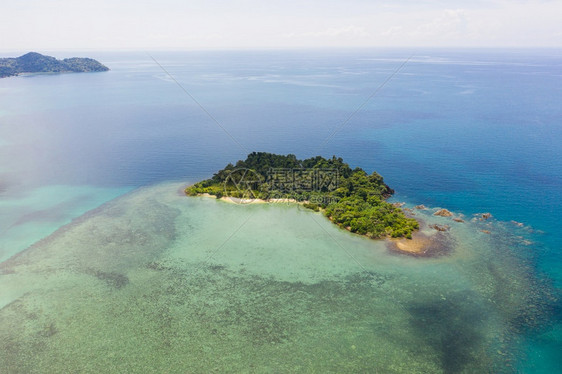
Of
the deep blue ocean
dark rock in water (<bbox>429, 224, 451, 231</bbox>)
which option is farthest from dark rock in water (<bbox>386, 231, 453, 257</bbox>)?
the deep blue ocean

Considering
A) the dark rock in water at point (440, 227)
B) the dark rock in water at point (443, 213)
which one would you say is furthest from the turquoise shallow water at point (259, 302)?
the dark rock in water at point (443, 213)

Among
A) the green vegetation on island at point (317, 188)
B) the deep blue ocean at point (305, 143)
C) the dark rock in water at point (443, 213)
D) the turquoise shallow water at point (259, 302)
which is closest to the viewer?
the turquoise shallow water at point (259, 302)

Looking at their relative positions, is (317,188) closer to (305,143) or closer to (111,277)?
(305,143)

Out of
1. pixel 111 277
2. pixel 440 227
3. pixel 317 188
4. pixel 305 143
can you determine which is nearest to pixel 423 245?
pixel 440 227

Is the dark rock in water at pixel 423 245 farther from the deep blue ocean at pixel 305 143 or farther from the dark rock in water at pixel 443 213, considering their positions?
the deep blue ocean at pixel 305 143

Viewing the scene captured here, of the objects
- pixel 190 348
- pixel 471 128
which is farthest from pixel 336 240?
pixel 471 128

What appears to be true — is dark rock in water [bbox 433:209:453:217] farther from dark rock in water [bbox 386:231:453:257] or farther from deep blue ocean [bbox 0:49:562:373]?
dark rock in water [bbox 386:231:453:257]
